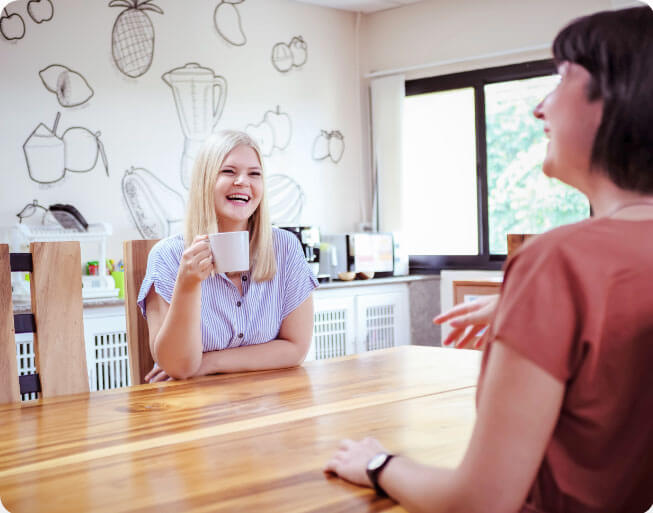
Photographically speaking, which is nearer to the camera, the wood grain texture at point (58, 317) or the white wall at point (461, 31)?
the wood grain texture at point (58, 317)

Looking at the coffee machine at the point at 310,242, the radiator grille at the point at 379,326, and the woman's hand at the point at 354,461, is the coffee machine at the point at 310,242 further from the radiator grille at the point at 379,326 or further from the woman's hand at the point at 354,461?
the woman's hand at the point at 354,461

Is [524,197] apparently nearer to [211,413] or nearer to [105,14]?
[105,14]

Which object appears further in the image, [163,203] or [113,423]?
[163,203]

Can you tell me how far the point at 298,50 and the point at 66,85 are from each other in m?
1.51

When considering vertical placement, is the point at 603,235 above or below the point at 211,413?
above

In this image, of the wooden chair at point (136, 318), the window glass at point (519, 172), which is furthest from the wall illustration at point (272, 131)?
the wooden chair at point (136, 318)

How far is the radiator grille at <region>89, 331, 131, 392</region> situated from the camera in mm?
3326

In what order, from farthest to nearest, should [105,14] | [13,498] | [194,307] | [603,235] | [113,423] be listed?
[105,14]
[194,307]
[113,423]
[13,498]
[603,235]

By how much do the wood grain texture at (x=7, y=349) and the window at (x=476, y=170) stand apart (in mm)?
3354

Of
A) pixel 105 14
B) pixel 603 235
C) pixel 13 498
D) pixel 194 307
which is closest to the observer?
pixel 603 235

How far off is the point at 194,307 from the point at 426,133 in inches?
136

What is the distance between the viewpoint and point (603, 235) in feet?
2.18

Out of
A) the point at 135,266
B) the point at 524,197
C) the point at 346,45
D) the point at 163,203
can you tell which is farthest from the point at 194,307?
the point at 346,45

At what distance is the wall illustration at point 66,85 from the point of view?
3730 mm
